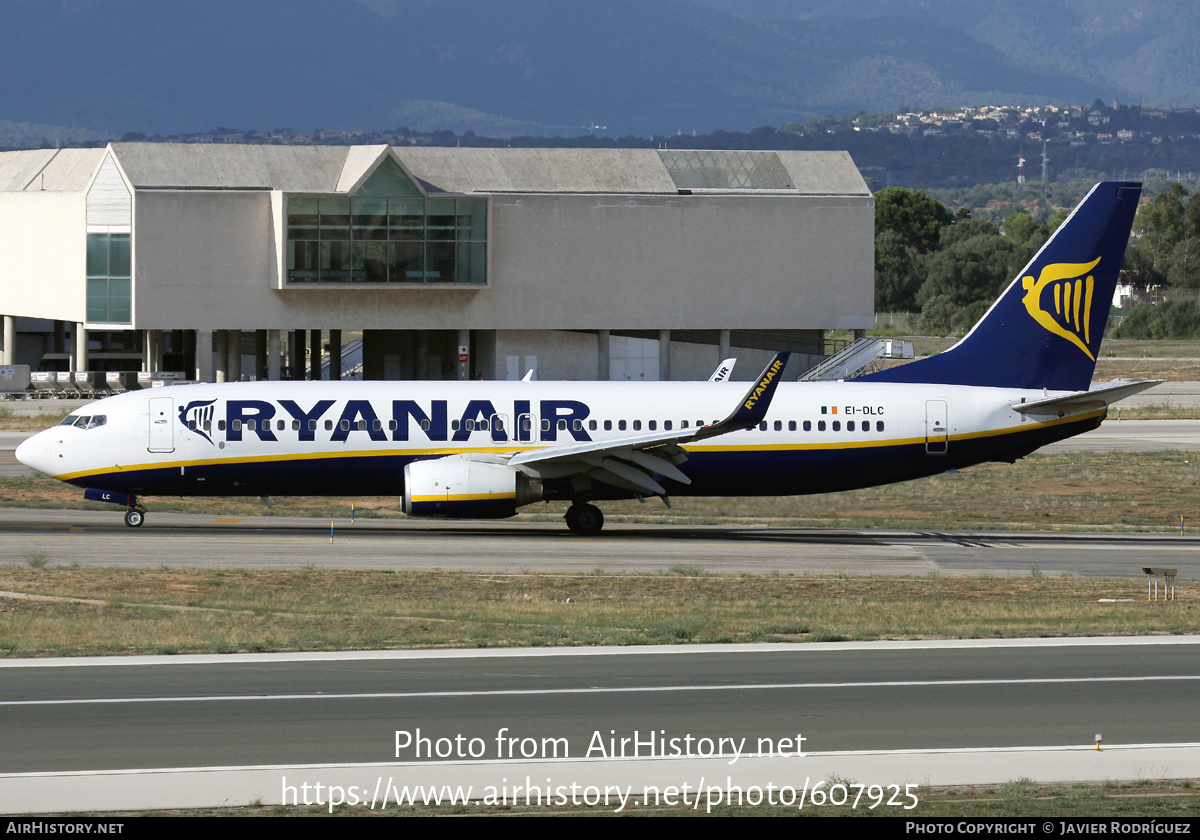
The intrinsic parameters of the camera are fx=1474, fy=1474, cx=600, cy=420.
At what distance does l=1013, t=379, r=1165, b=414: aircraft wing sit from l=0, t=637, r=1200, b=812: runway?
14.7m

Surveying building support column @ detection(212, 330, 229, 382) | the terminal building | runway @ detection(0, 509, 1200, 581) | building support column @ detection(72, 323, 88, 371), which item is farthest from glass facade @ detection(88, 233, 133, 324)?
runway @ detection(0, 509, 1200, 581)

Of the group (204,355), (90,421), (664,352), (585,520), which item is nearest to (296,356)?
(204,355)

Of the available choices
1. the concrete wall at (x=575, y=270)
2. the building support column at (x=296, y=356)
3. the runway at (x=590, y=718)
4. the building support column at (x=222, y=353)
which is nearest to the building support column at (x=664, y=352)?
the concrete wall at (x=575, y=270)

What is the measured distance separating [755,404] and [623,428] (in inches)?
169

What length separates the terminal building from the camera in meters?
82.7

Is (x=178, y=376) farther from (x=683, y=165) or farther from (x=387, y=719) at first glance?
(x=387, y=719)

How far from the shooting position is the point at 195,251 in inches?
3250

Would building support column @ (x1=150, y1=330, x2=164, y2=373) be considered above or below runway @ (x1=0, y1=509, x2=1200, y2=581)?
above

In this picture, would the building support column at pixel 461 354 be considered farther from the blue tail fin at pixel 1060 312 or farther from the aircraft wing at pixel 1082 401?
the aircraft wing at pixel 1082 401

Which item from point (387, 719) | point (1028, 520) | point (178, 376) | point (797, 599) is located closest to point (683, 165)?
point (178, 376)

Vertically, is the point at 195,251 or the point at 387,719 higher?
the point at 195,251

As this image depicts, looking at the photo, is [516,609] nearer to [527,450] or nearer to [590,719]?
[590,719]

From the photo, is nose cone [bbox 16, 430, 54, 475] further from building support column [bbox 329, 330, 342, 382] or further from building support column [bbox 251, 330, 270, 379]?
building support column [bbox 329, 330, 342, 382]

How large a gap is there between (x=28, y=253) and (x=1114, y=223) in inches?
2997
